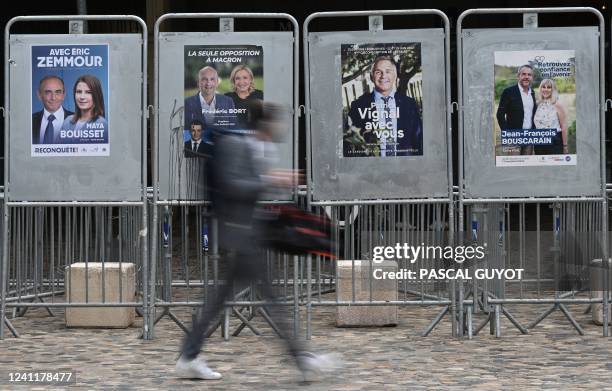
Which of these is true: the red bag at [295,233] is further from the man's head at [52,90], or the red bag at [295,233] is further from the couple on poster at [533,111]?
the man's head at [52,90]

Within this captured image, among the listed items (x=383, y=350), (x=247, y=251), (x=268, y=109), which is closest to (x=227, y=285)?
(x=247, y=251)

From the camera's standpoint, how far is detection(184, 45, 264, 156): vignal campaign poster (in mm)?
10758

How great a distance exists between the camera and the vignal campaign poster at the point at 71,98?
35.6 ft

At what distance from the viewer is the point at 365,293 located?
11375 millimetres

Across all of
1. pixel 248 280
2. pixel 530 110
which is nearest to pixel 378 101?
pixel 530 110

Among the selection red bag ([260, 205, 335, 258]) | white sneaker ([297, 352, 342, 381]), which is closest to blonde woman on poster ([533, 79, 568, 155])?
white sneaker ([297, 352, 342, 381])

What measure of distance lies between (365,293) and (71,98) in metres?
3.05

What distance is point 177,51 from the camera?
10766 mm

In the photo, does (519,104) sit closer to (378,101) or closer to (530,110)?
(530,110)

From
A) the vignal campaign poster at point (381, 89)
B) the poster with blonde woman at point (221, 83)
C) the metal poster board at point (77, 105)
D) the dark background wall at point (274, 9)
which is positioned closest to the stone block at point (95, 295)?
the metal poster board at point (77, 105)

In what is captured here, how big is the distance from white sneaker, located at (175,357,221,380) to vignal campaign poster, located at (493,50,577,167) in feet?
11.4

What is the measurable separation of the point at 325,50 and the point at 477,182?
169 centimetres

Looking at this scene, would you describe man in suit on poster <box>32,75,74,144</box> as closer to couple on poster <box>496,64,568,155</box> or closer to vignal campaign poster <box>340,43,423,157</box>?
vignal campaign poster <box>340,43,423,157</box>

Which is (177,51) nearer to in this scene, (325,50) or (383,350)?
(325,50)
